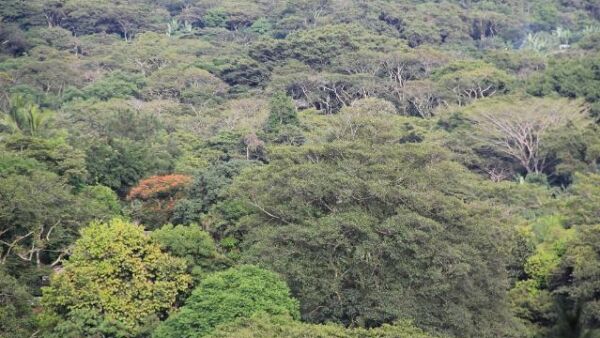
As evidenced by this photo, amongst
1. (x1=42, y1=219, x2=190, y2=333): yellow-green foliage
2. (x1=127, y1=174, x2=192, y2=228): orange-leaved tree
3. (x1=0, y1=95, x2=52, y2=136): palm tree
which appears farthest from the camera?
(x1=0, y1=95, x2=52, y2=136): palm tree

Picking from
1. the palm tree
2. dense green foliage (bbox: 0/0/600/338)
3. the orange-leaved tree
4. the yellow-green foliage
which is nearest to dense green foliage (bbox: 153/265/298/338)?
dense green foliage (bbox: 0/0/600/338)

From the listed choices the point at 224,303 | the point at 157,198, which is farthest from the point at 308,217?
the point at 157,198

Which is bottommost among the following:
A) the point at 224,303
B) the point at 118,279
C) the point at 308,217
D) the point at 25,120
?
the point at 25,120

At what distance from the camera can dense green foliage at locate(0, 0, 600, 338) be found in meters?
18.2

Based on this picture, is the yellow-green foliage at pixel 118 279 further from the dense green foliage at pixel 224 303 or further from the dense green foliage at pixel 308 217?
the dense green foliage at pixel 224 303

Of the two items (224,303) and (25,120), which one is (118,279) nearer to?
(224,303)

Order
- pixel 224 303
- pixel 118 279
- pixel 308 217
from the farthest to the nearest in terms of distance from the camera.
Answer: pixel 308 217 → pixel 118 279 → pixel 224 303

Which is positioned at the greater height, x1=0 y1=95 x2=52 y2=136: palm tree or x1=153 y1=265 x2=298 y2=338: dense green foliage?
x1=153 y1=265 x2=298 y2=338: dense green foliage

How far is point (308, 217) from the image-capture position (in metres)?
20.1

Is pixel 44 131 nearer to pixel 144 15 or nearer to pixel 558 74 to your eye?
pixel 558 74

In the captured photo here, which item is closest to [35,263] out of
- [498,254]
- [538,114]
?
[498,254]

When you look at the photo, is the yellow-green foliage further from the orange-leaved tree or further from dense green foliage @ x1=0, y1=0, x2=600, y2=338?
the orange-leaved tree

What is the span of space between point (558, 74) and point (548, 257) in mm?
22463

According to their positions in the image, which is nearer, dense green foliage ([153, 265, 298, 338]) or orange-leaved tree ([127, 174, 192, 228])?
dense green foliage ([153, 265, 298, 338])
